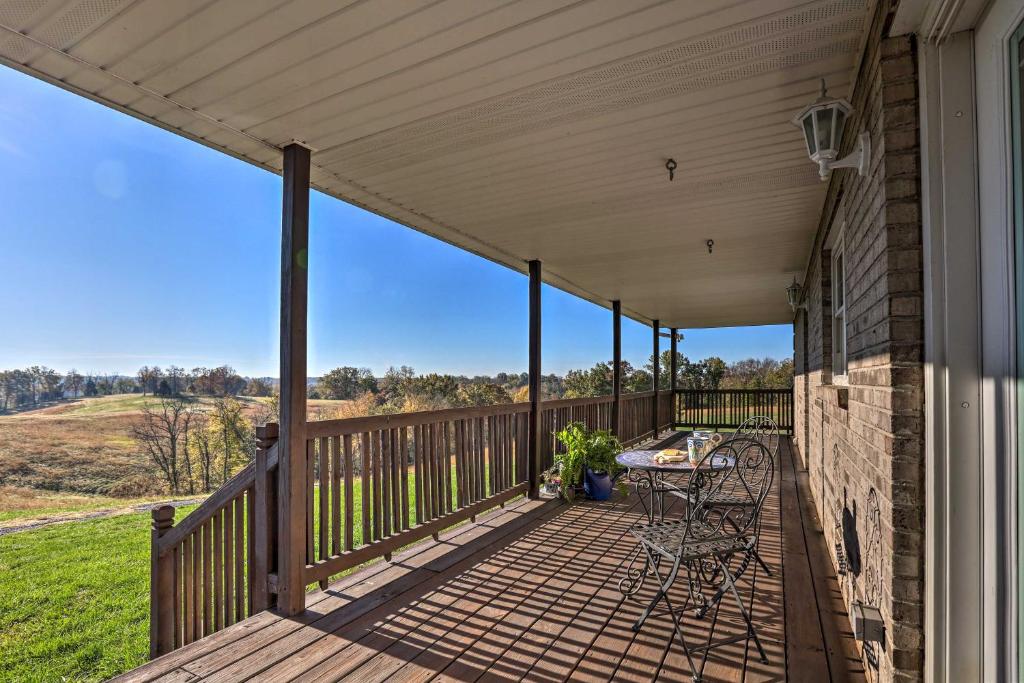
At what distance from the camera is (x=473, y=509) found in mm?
4184

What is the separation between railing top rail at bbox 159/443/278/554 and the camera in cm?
269

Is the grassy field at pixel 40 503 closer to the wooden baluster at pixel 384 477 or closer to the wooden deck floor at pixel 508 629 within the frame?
the wooden baluster at pixel 384 477

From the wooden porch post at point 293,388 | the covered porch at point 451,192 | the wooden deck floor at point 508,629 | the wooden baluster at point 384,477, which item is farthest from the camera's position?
the wooden baluster at point 384,477

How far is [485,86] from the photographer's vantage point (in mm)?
2121

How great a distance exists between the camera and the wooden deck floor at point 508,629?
2078mm

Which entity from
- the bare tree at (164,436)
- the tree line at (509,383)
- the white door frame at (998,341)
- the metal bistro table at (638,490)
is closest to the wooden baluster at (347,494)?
the metal bistro table at (638,490)

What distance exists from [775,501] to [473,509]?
2.97 metres

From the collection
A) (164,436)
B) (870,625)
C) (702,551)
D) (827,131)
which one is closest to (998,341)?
(870,625)

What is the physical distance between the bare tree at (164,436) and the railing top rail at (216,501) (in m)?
8.76

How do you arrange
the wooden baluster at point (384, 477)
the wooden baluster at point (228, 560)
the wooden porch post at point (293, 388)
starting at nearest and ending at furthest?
the wooden porch post at point (293, 388)
the wooden baluster at point (228, 560)
the wooden baluster at point (384, 477)

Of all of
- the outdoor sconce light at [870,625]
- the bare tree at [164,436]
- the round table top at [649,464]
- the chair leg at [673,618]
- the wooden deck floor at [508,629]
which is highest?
the round table top at [649,464]

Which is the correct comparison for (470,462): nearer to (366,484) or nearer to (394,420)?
(394,420)

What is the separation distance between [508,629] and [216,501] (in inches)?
67.4

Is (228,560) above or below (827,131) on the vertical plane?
below
